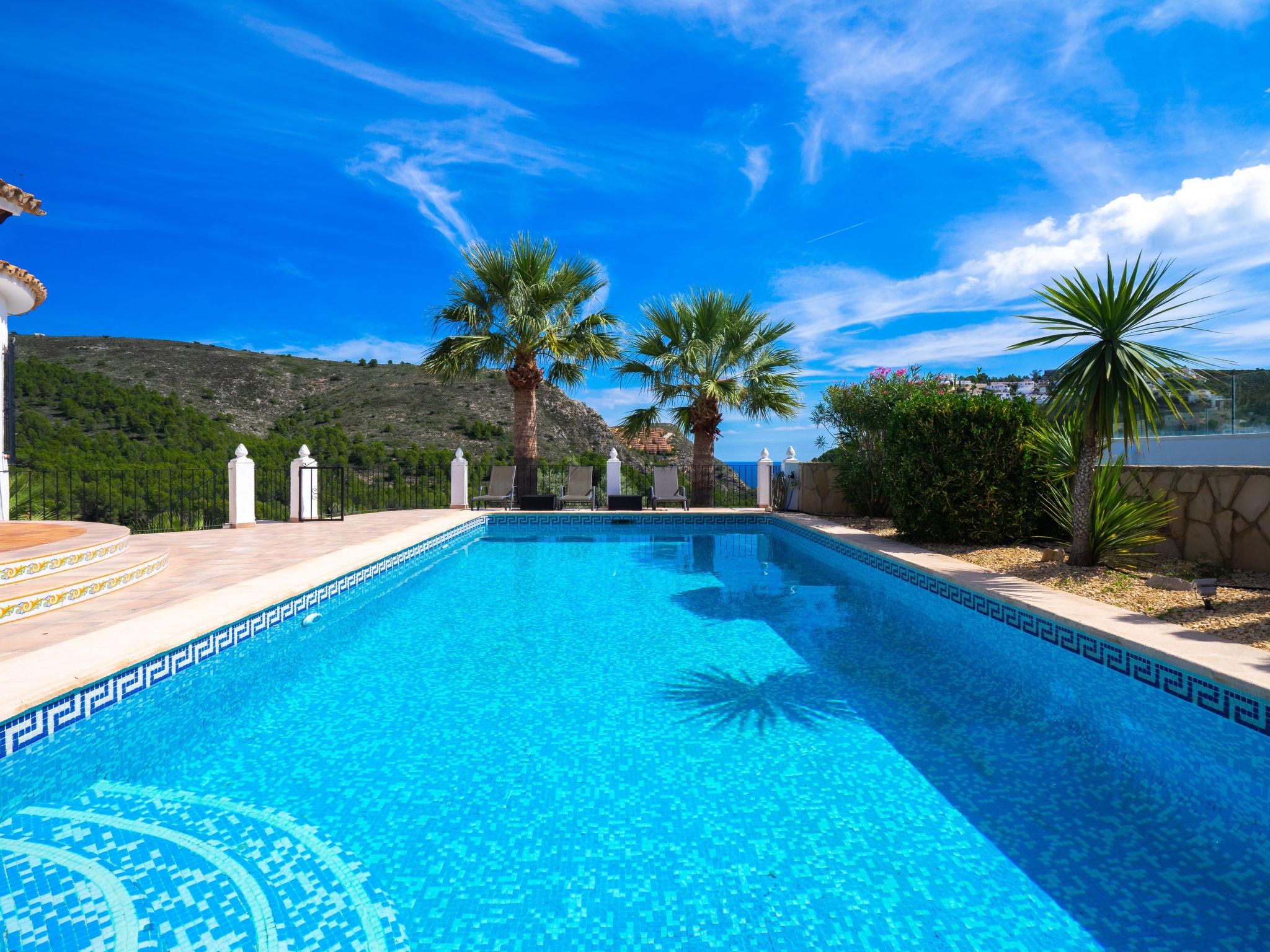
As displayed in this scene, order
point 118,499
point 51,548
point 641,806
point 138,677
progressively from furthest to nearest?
point 118,499
point 51,548
point 138,677
point 641,806

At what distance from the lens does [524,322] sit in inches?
494

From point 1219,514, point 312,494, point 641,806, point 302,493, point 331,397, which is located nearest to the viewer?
point 641,806

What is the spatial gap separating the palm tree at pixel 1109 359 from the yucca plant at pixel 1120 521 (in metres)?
0.16

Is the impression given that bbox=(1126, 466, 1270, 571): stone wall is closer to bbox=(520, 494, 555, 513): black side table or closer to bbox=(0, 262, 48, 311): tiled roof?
bbox=(520, 494, 555, 513): black side table

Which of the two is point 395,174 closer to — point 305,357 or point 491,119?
point 491,119

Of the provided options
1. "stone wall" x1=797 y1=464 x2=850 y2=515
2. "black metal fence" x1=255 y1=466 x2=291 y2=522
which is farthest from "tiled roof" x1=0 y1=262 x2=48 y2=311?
"stone wall" x1=797 y1=464 x2=850 y2=515

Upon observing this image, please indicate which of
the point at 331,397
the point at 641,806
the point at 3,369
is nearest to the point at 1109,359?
the point at 641,806

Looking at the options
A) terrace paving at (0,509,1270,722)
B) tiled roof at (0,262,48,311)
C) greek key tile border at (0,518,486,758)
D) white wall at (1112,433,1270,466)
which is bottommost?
greek key tile border at (0,518,486,758)

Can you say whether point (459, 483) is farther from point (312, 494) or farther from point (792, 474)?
point (792, 474)

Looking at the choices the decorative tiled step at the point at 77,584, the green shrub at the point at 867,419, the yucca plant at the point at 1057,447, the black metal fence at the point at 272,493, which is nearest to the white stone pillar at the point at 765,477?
the black metal fence at the point at 272,493

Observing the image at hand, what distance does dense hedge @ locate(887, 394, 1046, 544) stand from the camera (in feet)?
24.2

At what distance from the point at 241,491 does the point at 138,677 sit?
7793mm

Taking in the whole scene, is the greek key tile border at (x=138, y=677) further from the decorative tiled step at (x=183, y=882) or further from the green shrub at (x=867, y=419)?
the green shrub at (x=867, y=419)

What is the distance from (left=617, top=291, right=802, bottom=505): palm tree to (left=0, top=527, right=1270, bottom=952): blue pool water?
8780 mm
